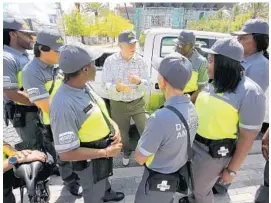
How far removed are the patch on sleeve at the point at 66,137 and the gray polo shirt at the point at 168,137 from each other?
462 millimetres

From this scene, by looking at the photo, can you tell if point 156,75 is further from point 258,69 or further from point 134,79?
point 258,69

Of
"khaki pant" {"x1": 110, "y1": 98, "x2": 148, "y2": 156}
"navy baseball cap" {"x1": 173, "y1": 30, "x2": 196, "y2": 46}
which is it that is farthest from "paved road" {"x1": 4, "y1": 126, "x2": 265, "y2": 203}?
"navy baseball cap" {"x1": 173, "y1": 30, "x2": 196, "y2": 46}

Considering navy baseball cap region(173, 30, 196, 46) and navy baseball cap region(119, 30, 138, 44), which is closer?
navy baseball cap region(173, 30, 196, 46)

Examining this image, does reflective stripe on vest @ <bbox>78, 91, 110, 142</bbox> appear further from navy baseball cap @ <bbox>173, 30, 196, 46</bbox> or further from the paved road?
navy baseball cap @ <bbox>173, 30, 196, 46</bbox>

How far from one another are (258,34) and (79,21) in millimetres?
16091

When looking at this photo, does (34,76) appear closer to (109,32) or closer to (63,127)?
(63,127)

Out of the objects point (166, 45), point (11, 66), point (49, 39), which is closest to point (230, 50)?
point (49, 39)

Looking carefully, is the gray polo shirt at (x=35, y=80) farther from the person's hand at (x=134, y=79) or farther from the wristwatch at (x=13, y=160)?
the person's hand at (x=134, y=79)

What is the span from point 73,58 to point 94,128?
0.52 meters

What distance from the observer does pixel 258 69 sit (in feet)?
7.91

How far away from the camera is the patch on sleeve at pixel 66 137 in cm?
164

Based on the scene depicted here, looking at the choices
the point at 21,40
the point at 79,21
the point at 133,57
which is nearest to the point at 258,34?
the point at 133,57

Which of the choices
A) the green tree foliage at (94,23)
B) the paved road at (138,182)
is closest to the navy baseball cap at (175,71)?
the paved road at (138,182)

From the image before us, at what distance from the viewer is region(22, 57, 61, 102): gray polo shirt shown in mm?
2178
